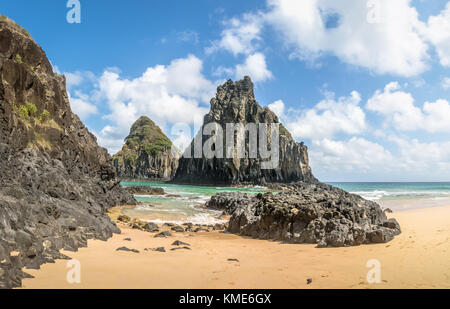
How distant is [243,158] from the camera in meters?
86.3

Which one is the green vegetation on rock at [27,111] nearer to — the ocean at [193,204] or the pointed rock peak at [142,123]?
the ocean at [193,204]

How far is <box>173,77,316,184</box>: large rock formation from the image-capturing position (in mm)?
85500

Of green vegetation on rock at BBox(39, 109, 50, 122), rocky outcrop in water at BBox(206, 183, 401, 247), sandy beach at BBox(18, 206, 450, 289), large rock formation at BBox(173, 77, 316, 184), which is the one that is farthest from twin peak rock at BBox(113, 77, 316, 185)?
sandy beach at BBox(18, 206, 450, 289)

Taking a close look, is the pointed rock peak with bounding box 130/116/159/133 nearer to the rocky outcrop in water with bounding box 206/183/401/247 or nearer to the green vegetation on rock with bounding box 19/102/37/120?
the green vegetation on rock with bounding box 19/102/37/120

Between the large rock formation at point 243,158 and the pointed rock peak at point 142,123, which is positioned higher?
the pointed rock peak at point 142,123

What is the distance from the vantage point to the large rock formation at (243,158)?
85.5 meters

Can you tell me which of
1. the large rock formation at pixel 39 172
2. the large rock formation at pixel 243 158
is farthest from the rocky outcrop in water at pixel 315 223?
the large rock formation at pixel 243 158

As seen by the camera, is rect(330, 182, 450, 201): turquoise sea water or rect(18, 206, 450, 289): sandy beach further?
rect(330, 182, 450, 201): turquoise sea water

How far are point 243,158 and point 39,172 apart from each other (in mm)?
76422

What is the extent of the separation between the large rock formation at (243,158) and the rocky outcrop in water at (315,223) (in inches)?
2811

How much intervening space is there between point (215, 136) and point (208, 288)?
86.9m

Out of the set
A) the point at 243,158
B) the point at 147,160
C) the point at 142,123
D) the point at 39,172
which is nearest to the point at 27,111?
the point at 39,172

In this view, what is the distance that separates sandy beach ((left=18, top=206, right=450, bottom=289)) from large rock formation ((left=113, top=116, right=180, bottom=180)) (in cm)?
14232
